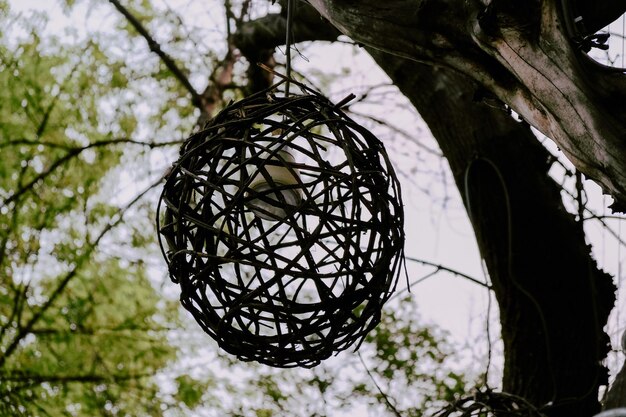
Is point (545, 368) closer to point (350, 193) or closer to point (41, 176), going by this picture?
point (350, 193)

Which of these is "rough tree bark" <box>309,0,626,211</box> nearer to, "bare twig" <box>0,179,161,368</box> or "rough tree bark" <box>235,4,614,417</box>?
"rough tree bark" <box>235,4,614,417</box>

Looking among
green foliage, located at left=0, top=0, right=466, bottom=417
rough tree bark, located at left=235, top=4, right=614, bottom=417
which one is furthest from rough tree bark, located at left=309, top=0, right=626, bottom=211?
green foliage, located at left=0, top=0, right=466, bottom=417

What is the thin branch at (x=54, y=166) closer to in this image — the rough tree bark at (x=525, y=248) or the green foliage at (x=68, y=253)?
the green foliage at (x=68, y=253)

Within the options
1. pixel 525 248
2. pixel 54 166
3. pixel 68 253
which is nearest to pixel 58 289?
pixel 68 253

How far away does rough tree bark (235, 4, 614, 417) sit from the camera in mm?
2014

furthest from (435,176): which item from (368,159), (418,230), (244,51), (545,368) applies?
(368,159)

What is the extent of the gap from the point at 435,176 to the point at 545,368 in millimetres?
1711

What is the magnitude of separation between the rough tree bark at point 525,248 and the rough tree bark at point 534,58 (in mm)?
845

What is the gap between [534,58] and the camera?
108 cm

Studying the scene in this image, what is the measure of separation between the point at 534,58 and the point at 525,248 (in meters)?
1.12

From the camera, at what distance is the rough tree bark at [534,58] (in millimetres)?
1026

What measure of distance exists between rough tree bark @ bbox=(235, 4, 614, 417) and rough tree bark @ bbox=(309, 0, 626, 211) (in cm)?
84

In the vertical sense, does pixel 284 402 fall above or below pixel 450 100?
below

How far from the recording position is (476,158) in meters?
2.19
